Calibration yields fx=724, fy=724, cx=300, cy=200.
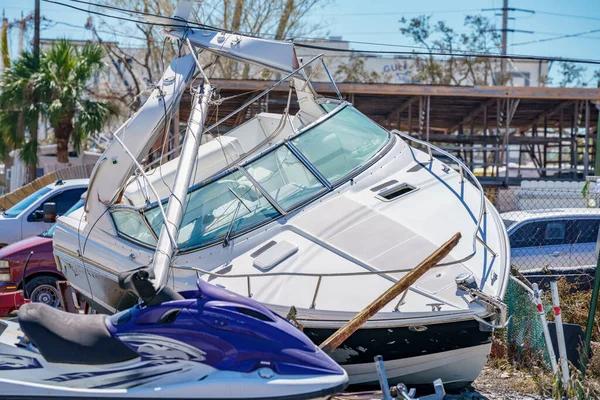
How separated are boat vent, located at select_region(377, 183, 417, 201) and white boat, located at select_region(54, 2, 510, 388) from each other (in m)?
0.01

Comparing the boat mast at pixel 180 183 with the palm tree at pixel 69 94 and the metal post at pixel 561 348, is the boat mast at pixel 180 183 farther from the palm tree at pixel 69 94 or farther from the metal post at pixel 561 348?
the palm tree at pixel 69 94

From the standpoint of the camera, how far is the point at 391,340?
20.4 ft

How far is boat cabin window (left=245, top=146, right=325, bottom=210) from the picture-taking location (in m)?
7.60

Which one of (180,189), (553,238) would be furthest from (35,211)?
(553,238)

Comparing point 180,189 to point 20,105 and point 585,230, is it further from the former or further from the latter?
point 20,105

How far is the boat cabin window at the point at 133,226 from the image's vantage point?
7430 mm

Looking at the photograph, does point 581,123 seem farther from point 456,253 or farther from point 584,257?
point 456,253

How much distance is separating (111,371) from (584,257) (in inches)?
355

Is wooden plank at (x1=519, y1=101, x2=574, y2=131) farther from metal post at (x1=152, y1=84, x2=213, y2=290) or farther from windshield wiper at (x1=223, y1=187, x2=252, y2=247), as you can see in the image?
windshield wiper at (x1=223, y1=187, x2=252, y2=247)

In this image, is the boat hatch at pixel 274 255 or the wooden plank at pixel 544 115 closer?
the boat hatch at pixel 274 255

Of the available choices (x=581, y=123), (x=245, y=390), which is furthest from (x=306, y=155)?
(x=581, y=123)

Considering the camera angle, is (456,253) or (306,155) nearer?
(456,253)

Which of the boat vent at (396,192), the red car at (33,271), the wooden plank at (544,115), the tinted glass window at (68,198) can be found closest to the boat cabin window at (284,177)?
the boat vent at (396,192)

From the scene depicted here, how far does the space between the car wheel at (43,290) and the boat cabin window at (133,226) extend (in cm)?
328
